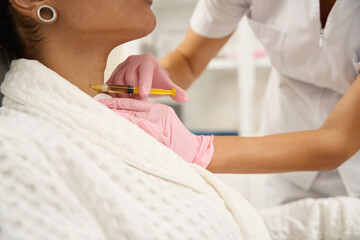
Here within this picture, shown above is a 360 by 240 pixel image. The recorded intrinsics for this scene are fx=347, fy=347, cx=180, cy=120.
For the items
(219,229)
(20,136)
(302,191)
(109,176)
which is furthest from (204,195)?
(302,191)

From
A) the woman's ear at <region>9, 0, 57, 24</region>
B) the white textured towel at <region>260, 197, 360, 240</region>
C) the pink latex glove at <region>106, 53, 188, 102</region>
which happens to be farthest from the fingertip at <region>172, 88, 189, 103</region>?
the white textured towel at <region>260, 197, 360, 240</region>

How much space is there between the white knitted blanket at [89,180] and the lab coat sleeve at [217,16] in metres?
0.71

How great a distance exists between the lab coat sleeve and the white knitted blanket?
2.32 ft

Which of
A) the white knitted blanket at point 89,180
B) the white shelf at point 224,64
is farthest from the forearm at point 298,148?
the white shelf at point 224,64

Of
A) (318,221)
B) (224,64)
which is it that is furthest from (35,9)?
(224,64)

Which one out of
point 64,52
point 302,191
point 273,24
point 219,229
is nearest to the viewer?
point 219,229

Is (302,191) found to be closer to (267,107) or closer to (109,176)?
(267,107)

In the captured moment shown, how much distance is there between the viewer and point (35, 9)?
0.73m

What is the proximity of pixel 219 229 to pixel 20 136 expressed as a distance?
0.39 metres

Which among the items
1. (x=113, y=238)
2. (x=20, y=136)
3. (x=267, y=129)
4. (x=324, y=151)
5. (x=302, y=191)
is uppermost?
(x=20, y=136)

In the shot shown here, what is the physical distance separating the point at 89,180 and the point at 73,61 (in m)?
0.34

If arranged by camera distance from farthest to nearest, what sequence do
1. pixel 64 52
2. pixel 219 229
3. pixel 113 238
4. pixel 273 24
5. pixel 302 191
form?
pixel 302 191 < pixel 273 24 < pixel 64 52 < pixel 219 229 < pixel 113 238

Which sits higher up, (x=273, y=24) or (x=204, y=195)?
(x=273, y=24)

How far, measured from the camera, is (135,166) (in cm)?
65
